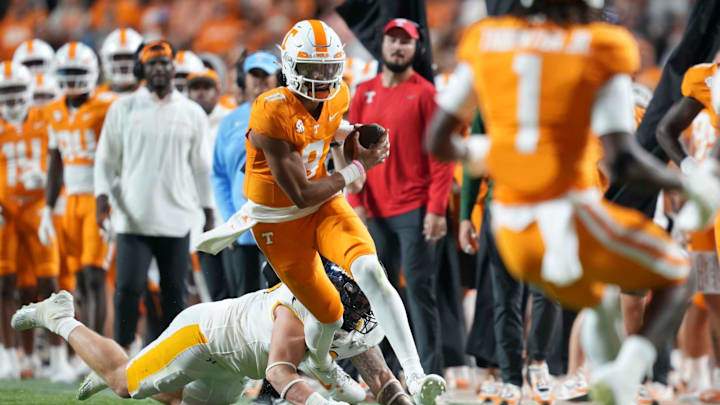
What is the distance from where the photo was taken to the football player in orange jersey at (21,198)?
8992 millimetres

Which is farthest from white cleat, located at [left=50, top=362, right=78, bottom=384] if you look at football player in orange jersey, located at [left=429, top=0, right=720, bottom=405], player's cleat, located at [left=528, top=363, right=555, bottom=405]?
football player in orange jersey, located at [left=429, top=0, right=720, bottom=405]

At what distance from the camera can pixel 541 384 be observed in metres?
6.99

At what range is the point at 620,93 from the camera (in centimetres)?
392

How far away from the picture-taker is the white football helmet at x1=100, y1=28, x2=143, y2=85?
30.2ft

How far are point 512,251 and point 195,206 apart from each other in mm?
4504

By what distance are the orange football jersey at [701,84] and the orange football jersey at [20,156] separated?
516 centimetres

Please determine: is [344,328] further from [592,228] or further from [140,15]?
[140,15]

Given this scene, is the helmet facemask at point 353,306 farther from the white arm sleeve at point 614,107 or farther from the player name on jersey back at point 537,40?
the white arm sleeve at point 614,107

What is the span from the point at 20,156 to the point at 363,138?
169 inches

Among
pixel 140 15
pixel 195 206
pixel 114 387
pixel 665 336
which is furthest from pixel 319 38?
pixel 140 15

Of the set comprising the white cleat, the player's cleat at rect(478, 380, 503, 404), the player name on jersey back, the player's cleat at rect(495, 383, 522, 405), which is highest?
the player name on jersey back

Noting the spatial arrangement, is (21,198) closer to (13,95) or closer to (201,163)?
(13,95)

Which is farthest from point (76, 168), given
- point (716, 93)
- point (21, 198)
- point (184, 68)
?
point (716, 93)

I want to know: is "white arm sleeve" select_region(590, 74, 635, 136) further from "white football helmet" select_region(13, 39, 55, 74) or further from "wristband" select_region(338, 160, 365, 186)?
"white football helmet" select_region(13, 39, 55, 74)
